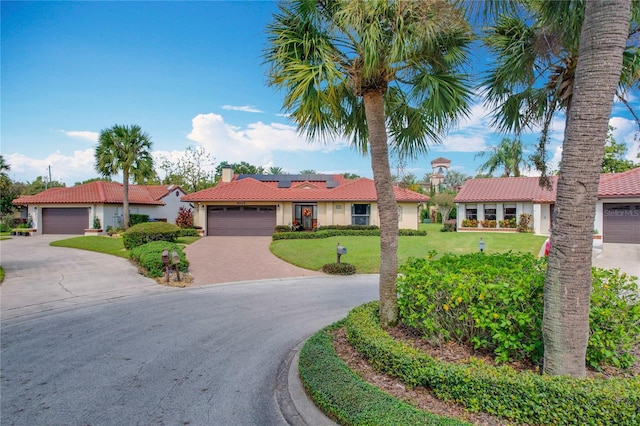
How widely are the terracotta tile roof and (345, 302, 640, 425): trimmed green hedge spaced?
22.1 meters

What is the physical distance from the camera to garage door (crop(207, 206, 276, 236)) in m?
27.1

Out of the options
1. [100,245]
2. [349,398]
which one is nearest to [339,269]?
[349,398]

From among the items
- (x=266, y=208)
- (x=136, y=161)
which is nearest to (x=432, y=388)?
(x=266, y=208)

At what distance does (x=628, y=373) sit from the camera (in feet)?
12.2

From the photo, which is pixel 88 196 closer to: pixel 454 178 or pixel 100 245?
pixel 100 245

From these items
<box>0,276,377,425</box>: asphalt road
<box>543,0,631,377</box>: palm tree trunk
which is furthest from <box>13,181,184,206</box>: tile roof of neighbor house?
<box>543,0,631,377</box>: palm tree trunk

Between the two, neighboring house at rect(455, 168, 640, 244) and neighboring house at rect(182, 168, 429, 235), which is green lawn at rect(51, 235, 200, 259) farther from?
neighboring house at rect(455, 168, 640, 244)

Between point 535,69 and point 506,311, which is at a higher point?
point 535,69

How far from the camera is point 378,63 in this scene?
5.18 m

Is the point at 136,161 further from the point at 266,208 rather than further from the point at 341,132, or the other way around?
the point at 341,132

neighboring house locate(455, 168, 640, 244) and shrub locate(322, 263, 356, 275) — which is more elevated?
neighboring house locate(455, 168, 640, 244)

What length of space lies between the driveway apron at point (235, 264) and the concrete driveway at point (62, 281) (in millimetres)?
2224

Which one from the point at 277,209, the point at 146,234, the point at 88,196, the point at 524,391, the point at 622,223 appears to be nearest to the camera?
the point at 524,391

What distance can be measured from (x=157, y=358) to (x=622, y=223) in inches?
1035
